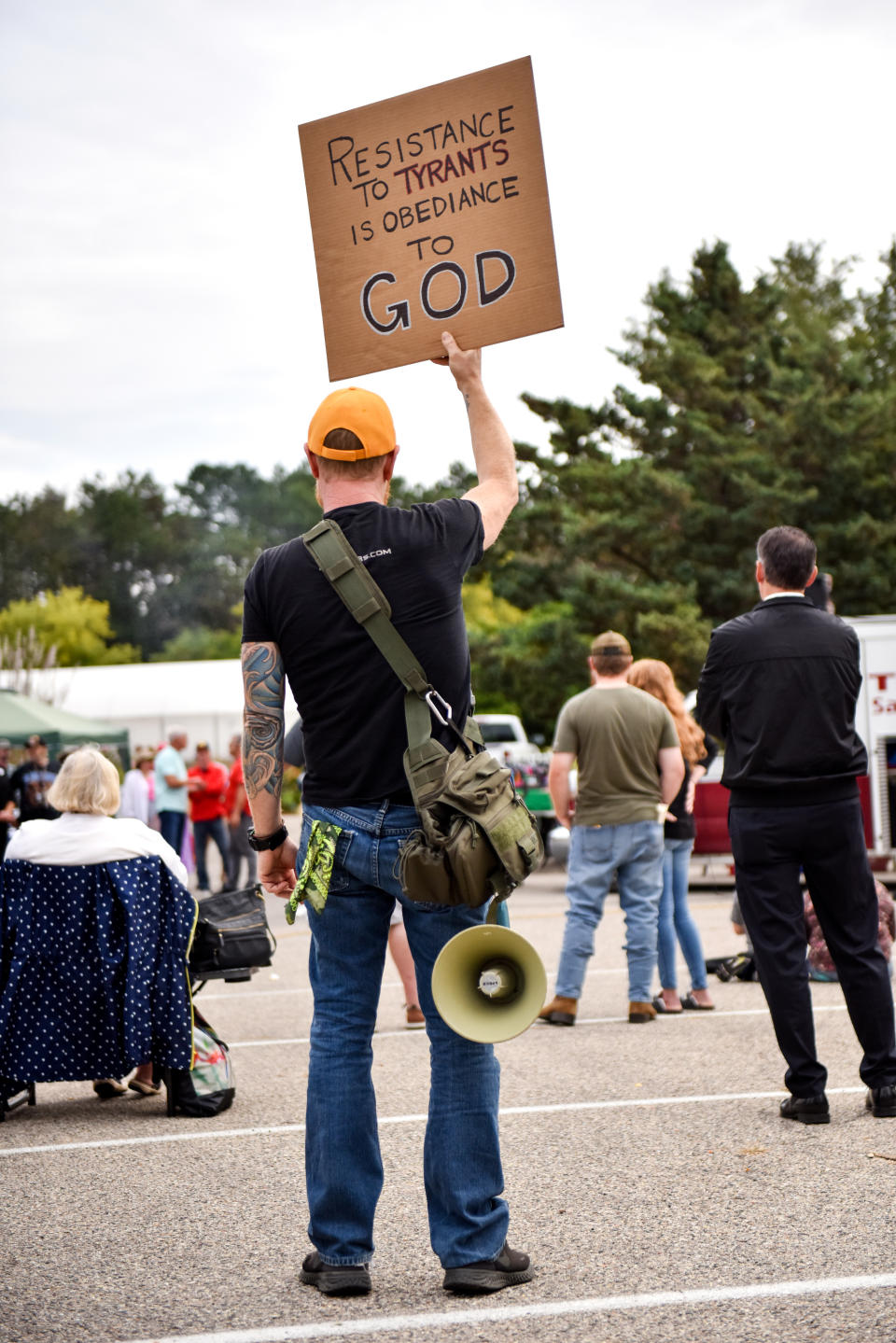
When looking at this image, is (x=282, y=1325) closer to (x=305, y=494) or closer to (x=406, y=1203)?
(x=406, y=1203)

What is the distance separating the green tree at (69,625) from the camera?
91.9 m

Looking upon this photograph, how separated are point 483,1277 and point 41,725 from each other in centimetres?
2024

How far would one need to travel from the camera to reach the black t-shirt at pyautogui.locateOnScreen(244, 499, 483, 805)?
3484 millimetres

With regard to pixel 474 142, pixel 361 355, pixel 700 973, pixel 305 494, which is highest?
pixel 305 494

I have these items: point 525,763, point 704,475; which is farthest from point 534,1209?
point 704,475

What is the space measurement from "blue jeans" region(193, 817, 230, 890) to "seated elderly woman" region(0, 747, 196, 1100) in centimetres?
Result: 1178

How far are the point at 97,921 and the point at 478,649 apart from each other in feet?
97.6

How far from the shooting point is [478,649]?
3544 cm

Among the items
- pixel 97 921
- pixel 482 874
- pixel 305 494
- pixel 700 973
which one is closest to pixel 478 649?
pixel 700 973

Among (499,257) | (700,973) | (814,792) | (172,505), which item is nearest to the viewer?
(499,257)

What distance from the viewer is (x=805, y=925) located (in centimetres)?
524

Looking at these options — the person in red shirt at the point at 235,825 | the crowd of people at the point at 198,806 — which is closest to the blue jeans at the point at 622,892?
the crowd of people at the point at 198,806

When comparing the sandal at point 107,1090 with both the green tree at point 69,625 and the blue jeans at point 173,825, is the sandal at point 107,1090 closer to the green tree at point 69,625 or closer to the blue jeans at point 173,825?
the blue jeans at point 173,825

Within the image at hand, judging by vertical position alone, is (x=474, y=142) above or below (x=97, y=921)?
above
